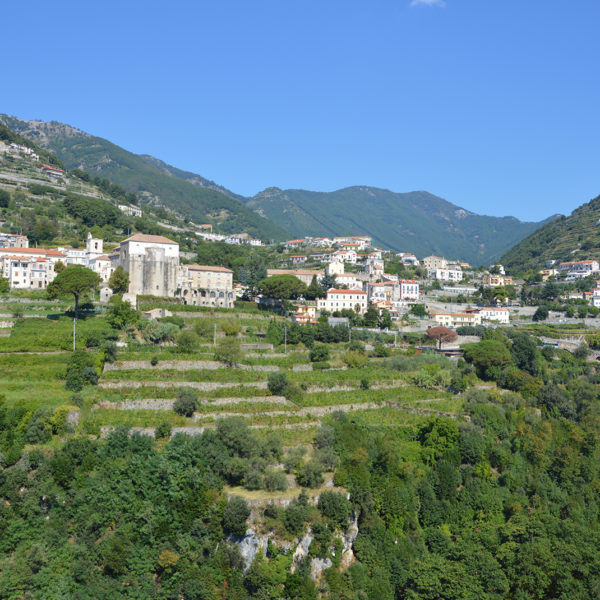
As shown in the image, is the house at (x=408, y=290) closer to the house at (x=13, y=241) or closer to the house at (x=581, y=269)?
the house at (x=581, y=269)

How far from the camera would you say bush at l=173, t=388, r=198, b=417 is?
35.4 metres

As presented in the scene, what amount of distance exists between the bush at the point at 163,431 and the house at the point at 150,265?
2728 centimetres

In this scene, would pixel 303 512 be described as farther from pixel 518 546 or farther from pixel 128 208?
pixel 128 208

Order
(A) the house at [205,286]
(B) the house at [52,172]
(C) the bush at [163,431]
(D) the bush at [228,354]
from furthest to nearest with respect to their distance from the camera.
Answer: (B) the house at [52,172]
(A) the house at [205,286]
(D) the bush at [228,354]
(C) the bush at [163,431]

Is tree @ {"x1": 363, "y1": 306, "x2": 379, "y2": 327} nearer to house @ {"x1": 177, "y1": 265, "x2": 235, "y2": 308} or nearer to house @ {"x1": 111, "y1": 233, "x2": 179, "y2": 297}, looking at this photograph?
house @ {"x1": 177, "y1": 265, "x2": 235, "y2": 308}

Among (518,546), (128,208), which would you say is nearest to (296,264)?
(128,208)

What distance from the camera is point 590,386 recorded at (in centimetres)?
5138

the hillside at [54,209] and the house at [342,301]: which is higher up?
the hillside at [54,209]

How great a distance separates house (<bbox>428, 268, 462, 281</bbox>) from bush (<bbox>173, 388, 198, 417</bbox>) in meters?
77.9

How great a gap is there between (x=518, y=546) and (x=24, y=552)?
72.9 ft

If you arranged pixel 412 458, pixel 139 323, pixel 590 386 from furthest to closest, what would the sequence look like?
1. pixel 590 386
2. pixel 139 323
3. pixel 412 458

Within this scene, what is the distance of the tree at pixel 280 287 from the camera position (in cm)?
6412

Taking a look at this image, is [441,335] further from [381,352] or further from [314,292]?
[314,292]

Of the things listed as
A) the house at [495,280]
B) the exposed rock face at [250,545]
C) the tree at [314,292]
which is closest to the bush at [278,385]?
the exposed rock face at [250,545]
